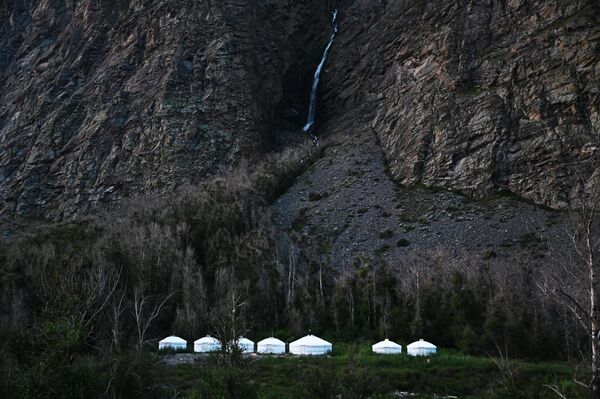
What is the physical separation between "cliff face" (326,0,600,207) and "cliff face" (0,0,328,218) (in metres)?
19.3

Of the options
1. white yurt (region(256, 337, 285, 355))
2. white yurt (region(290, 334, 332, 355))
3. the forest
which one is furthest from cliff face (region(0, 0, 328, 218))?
white yurt (region(290, 334, 332, 355))

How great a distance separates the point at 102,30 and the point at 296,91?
1274 inches

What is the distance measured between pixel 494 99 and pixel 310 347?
40.4 meters

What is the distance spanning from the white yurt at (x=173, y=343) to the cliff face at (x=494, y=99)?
113 ft

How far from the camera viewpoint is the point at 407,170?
2817 inches

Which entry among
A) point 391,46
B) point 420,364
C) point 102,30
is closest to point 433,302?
point 420,364

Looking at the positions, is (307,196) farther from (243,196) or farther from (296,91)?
(296,91)

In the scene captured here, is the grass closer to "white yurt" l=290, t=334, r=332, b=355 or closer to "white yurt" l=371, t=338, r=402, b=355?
"white yurt" l=371, t=338, r=402, b=355

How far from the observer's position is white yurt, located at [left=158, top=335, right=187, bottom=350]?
45.0 meters

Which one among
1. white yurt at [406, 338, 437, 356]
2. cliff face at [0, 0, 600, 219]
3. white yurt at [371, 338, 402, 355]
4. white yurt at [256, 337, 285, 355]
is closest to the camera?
white yurt at [406, 338, 437, 356]

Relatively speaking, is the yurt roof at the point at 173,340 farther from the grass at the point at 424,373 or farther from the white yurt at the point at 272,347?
the grass at the point at 424,373

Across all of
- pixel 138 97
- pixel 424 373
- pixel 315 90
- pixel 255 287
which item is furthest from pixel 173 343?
pixel 315 90

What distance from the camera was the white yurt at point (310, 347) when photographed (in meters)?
42.3

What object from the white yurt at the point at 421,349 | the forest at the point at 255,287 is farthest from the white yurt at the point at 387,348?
the forest at the point at 255,287
